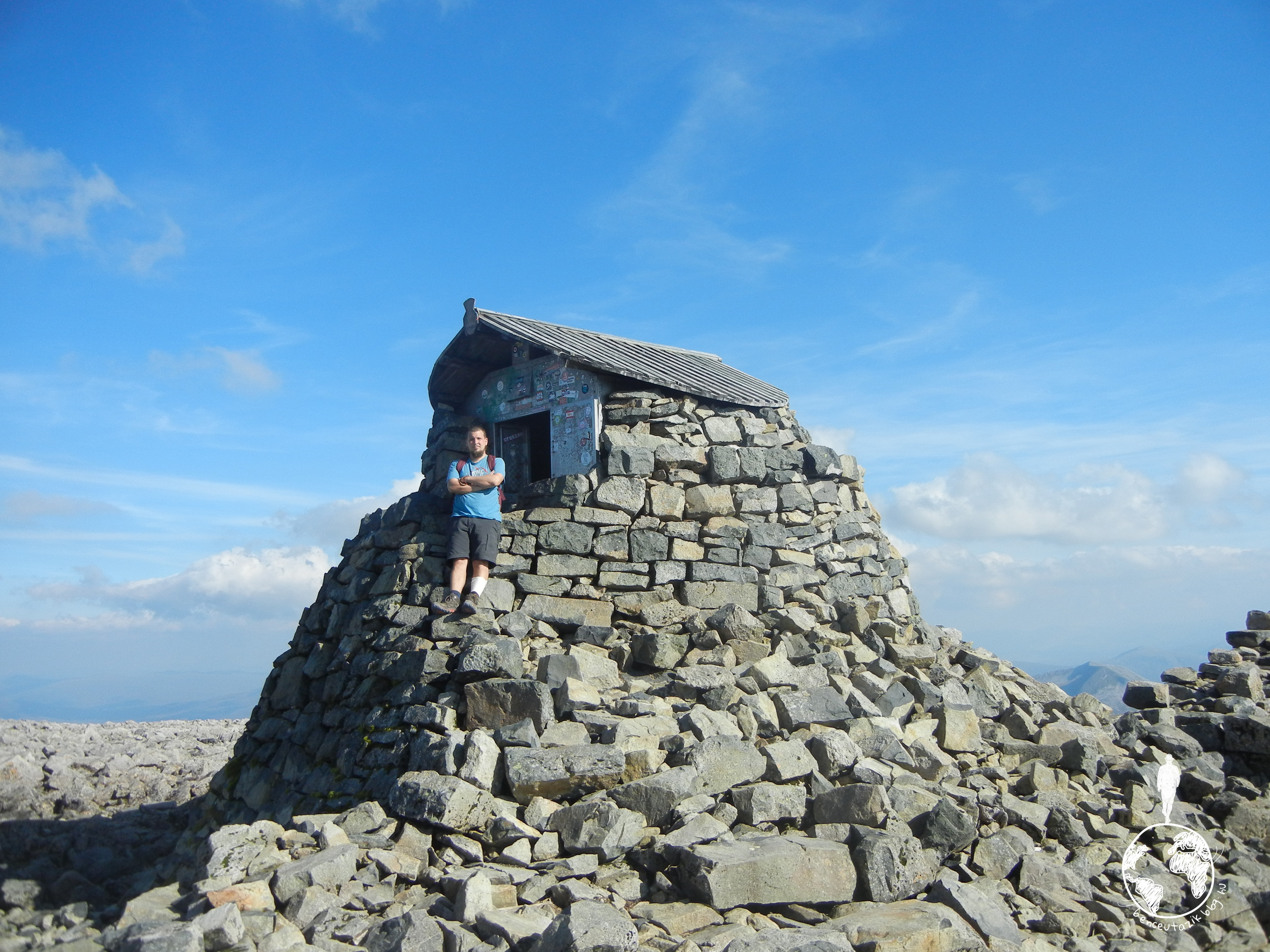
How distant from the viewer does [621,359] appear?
34.2 feet

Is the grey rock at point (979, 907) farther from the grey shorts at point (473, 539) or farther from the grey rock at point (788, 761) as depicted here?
the grey shorts at point (473, 539)

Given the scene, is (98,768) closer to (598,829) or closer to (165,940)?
(165,940)

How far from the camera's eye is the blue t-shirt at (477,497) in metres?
8.88

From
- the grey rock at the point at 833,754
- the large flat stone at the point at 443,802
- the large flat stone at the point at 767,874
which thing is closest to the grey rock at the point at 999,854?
the grey rock at the point at 833,754

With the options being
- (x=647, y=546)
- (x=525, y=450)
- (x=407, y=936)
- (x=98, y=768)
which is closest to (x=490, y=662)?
(x=647, y=546)

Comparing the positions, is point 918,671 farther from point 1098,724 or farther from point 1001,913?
point 1001,913

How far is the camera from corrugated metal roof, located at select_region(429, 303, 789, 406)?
9.98 m

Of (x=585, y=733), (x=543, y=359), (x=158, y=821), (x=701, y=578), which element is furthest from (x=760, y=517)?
(x=158, y=821)

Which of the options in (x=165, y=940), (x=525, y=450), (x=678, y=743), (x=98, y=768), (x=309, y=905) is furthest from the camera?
(x=98, y=768)

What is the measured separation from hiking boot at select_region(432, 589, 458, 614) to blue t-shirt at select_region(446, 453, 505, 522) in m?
0.81

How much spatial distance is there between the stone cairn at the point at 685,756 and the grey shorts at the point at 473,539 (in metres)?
0.30

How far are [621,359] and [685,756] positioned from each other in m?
5.03

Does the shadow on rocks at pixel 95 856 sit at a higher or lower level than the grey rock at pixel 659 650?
lower

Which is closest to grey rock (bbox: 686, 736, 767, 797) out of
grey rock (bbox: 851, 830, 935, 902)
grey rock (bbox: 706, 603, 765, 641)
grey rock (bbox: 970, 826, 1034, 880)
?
grey rock (bbox: 851, 830, 935, 902)
